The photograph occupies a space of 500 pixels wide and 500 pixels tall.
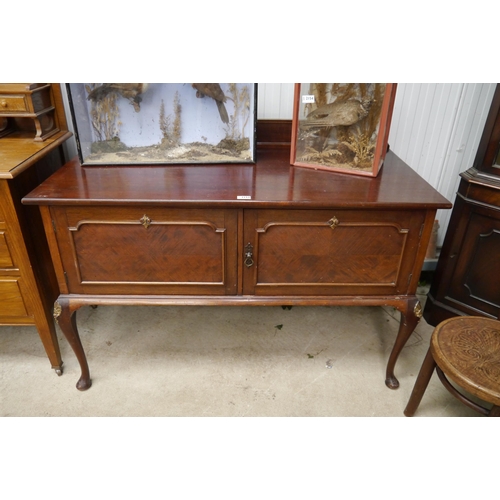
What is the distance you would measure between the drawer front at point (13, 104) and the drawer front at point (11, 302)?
27.0 inches

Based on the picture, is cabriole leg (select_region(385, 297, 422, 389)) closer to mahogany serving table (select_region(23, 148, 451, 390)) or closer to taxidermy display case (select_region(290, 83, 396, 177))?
mahogany serving table (select_region(23, 148, 451, 390))

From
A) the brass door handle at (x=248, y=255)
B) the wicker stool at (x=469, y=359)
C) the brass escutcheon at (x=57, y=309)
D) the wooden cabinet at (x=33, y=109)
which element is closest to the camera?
the wicker stool at (x=469, y=359)

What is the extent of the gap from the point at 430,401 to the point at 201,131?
1505 millimetres

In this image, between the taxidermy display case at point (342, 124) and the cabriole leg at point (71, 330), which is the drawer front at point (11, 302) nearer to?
the cabriole leg at point (71, 330)

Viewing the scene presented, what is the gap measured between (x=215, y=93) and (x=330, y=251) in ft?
2.55

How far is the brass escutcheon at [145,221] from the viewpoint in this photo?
4.39ft

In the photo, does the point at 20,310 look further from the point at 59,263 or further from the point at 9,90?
the point at 9,90

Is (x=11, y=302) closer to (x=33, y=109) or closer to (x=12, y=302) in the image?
(x=12, y=302)

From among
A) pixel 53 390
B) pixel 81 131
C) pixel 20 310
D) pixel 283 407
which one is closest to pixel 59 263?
pixel 20 310

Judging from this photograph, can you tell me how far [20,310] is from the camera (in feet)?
5.41

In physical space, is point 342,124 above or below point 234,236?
above

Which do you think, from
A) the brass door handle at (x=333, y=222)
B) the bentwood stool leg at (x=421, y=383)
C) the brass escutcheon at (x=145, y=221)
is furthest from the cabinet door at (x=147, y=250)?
the bentwood stool leg at (x=421, y=383)

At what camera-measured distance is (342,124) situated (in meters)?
1.50

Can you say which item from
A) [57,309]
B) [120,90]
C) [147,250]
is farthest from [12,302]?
[120,90]
